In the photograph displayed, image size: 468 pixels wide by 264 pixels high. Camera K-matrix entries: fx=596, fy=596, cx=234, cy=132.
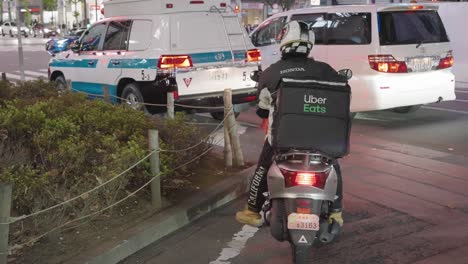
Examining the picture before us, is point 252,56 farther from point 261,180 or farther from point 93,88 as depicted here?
point 261,180

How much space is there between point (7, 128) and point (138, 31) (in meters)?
4.16

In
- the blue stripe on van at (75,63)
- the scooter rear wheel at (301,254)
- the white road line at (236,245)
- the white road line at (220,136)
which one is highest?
the blue stripe on van at (75,63)

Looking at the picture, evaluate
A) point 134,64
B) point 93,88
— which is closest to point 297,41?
point 134,64

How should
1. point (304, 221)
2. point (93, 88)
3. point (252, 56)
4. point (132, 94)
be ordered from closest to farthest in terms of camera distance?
1. point (304, 221)
2. point (132, 94)
3. point (252, 56)
4. point (93, 88)

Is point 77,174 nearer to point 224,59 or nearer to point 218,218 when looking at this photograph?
point 218,218

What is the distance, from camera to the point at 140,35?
9.54 meters

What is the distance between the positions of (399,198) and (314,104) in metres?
2.49

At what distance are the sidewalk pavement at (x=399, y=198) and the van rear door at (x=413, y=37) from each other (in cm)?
162

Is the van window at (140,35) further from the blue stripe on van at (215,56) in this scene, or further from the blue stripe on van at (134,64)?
the blue stripe on van at (215,56)

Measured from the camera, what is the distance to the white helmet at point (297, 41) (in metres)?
4.40

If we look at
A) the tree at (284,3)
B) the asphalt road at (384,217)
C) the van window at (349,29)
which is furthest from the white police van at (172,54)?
the tree at (284,3)

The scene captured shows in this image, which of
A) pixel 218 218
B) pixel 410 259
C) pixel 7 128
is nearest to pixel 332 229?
pixel 410 259

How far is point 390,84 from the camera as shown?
9312 mm

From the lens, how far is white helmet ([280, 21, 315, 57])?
4.40 meters
